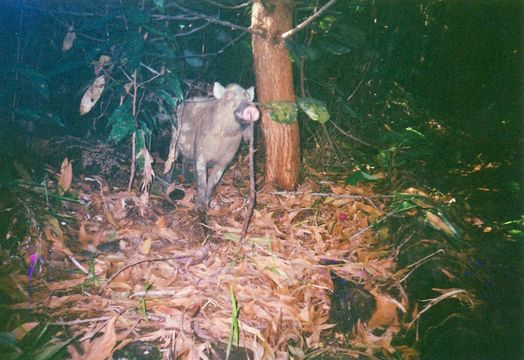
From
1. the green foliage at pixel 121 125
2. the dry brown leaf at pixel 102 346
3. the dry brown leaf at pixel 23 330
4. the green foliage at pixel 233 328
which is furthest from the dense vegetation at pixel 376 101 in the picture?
the dry brown leaf at pixel 102 346

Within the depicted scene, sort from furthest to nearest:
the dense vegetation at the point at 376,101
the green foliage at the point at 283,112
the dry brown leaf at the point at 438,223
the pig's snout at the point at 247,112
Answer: the pig's snout at the point at 247,112 < the green foliage at the point at 283,112 < the dry brown leaf at the point at 438,223 < the dense vegetation at the point at 376,101

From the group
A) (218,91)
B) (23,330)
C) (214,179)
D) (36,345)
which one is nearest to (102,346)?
(36,345)

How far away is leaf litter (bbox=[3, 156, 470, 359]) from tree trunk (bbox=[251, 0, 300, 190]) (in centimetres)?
38

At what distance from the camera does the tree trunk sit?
3475 mm

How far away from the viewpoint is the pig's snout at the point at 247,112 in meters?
3.33

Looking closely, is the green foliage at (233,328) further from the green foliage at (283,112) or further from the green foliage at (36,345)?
the green foliage at (283,112)

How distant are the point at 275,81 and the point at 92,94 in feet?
6.30

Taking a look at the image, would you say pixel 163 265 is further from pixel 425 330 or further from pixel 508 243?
pixel 508 243

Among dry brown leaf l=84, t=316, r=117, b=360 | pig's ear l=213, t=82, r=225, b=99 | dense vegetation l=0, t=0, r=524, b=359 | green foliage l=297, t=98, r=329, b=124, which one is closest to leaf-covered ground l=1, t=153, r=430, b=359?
dry brown leaf l=84, t=316, r=117, b=360

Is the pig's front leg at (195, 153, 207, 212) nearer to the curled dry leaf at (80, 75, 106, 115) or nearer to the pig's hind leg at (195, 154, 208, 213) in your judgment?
the pig's hind leg at (195, 154, 208, 213)

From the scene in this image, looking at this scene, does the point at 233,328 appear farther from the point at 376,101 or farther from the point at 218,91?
the point at 376,101

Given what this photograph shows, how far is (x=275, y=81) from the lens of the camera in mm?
3680

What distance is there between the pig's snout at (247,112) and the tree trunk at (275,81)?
372 mm

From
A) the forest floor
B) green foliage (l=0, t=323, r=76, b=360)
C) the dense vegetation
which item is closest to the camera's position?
green foliage (l=0, t=323, r=76, b=360)
